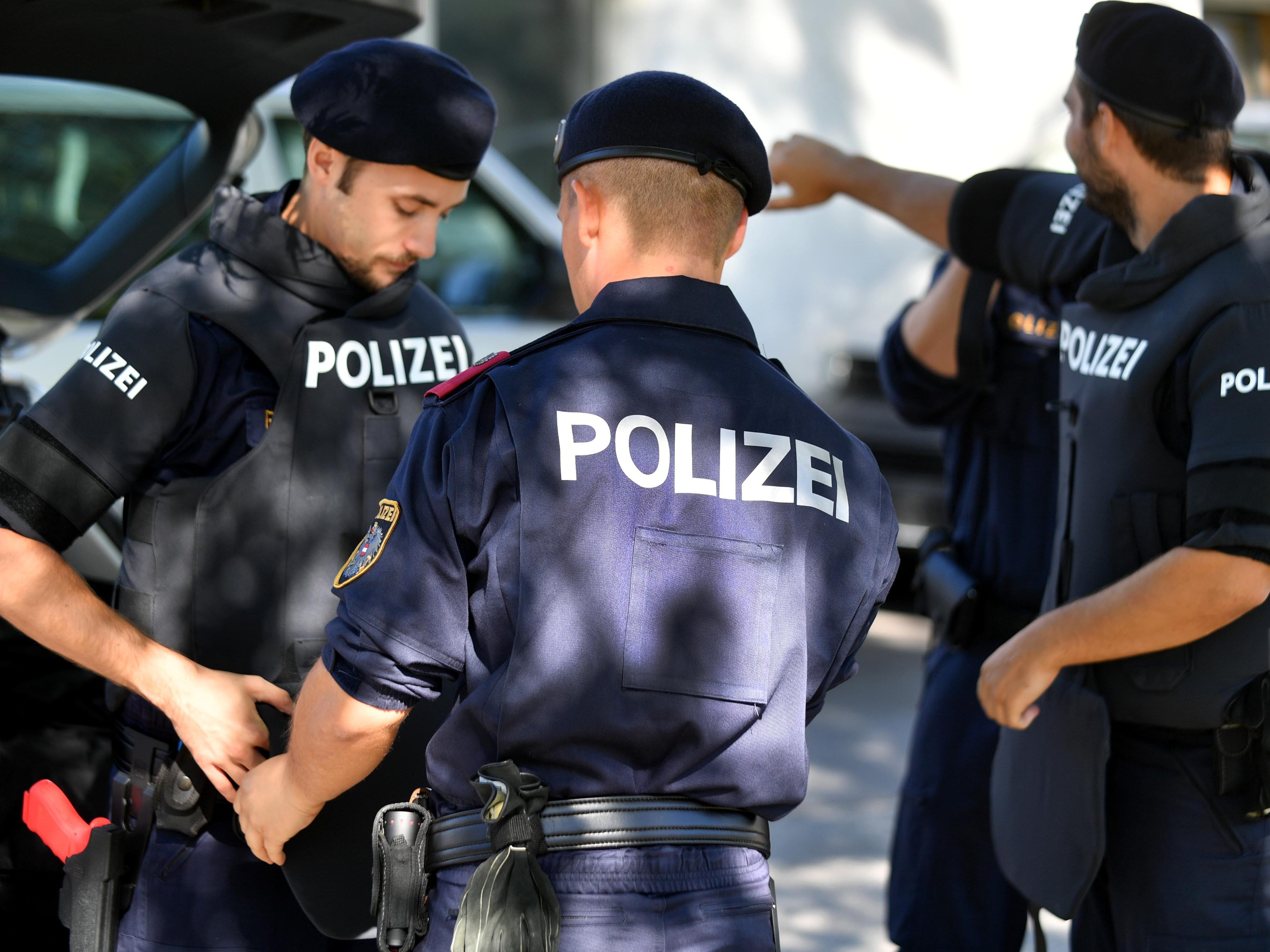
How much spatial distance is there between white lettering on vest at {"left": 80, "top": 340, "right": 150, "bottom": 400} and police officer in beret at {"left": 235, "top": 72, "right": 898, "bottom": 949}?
23.1 inches

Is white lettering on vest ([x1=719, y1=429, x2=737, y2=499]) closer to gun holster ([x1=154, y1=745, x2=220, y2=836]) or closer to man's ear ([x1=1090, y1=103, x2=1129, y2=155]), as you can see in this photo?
gun holster ([x1=154, y1=745, x2=220, y2=836])

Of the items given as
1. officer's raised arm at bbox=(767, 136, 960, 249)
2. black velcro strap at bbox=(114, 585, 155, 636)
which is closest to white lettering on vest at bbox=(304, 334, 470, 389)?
black velcro strap at bbox=(114, 585, 155, 636)

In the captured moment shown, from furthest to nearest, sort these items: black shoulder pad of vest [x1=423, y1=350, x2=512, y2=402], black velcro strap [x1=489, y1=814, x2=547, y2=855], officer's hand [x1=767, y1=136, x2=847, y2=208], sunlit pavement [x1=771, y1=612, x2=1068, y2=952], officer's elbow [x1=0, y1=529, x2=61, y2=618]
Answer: sunlit pavement [x1=771, y1=612, x2=1068, y2=952] < officer's hand [x1=767, y1=136, x2=847, y2=208] < officer's elbow [x1=0, y1=529, x2=61, y2=618] < black shoulder pad of vest [x1=423, y1=350, x2=512, y2=402] < black velcro strap [x1=489, y1=814, x2=547, y2=855]

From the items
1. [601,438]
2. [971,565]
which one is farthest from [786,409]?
[971,565]

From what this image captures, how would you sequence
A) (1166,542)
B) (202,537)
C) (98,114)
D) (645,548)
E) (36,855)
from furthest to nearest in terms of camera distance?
(98,114) < (36,855) < (1166,542) < (202,537) < (645,548)

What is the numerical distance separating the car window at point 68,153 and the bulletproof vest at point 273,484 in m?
0.59

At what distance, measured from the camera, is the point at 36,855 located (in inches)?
101

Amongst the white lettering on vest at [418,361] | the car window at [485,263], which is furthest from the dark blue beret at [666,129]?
the car window at [485,263]

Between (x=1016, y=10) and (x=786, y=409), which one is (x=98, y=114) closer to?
(x=786, y=409)

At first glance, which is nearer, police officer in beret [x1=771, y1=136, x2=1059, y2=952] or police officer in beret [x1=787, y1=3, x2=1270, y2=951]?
police officer in beret [x1=787, y1=3, x2=1270, y2=951]

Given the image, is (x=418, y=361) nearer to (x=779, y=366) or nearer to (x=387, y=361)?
(x=387, y=361)

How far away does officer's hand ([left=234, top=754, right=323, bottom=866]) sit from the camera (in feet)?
6.20

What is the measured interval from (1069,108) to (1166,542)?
87 cm

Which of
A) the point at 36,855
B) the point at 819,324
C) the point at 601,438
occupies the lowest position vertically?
the point at 819,324
